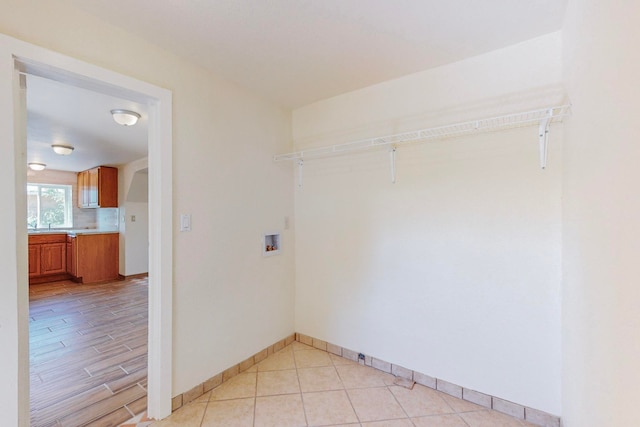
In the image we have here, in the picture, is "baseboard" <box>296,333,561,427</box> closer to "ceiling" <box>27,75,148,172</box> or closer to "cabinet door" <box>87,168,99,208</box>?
"ceiling" <box>27,75,148,172</box>

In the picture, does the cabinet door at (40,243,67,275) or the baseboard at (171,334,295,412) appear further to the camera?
the cabinet door at (40,243,67,275)

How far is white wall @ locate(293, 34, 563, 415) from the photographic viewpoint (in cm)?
165

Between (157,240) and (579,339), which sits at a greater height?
(157,240)

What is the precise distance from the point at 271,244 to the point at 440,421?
5.79ft

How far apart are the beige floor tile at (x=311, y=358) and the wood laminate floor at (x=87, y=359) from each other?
3.76 ft

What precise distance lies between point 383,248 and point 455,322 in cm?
71

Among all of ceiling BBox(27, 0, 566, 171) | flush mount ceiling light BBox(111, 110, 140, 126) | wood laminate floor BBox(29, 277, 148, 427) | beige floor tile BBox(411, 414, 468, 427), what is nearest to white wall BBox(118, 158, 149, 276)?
wood laminate floor BBox(29, 277, 148, 427)

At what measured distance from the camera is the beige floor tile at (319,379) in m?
2.03

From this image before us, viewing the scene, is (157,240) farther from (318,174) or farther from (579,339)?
(579,339)

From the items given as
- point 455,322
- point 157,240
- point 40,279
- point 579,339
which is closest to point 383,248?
point 455,322

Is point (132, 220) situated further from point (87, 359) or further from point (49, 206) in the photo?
point (87, 359)

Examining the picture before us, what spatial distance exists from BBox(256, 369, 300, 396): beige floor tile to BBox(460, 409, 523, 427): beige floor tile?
1.11 metres

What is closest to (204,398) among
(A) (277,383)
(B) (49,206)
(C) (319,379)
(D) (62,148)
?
(A) (277,383)

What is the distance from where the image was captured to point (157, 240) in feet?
5.65
